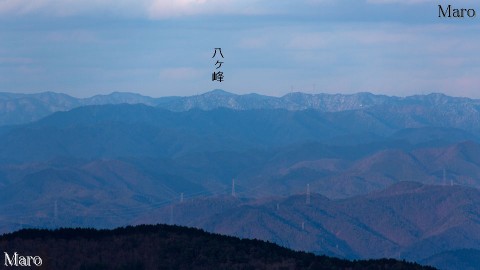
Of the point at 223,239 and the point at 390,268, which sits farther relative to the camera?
the point at 223,239

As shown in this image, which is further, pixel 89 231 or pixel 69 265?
pixel 89 231

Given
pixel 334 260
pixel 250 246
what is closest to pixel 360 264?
pixel 334 260

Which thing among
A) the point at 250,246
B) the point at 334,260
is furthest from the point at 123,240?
the point at 334,260

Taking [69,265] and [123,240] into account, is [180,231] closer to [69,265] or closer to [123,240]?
[123,240]

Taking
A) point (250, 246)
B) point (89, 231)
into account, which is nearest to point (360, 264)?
point (250, 246)

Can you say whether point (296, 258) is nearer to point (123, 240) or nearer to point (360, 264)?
point (360, 264)
